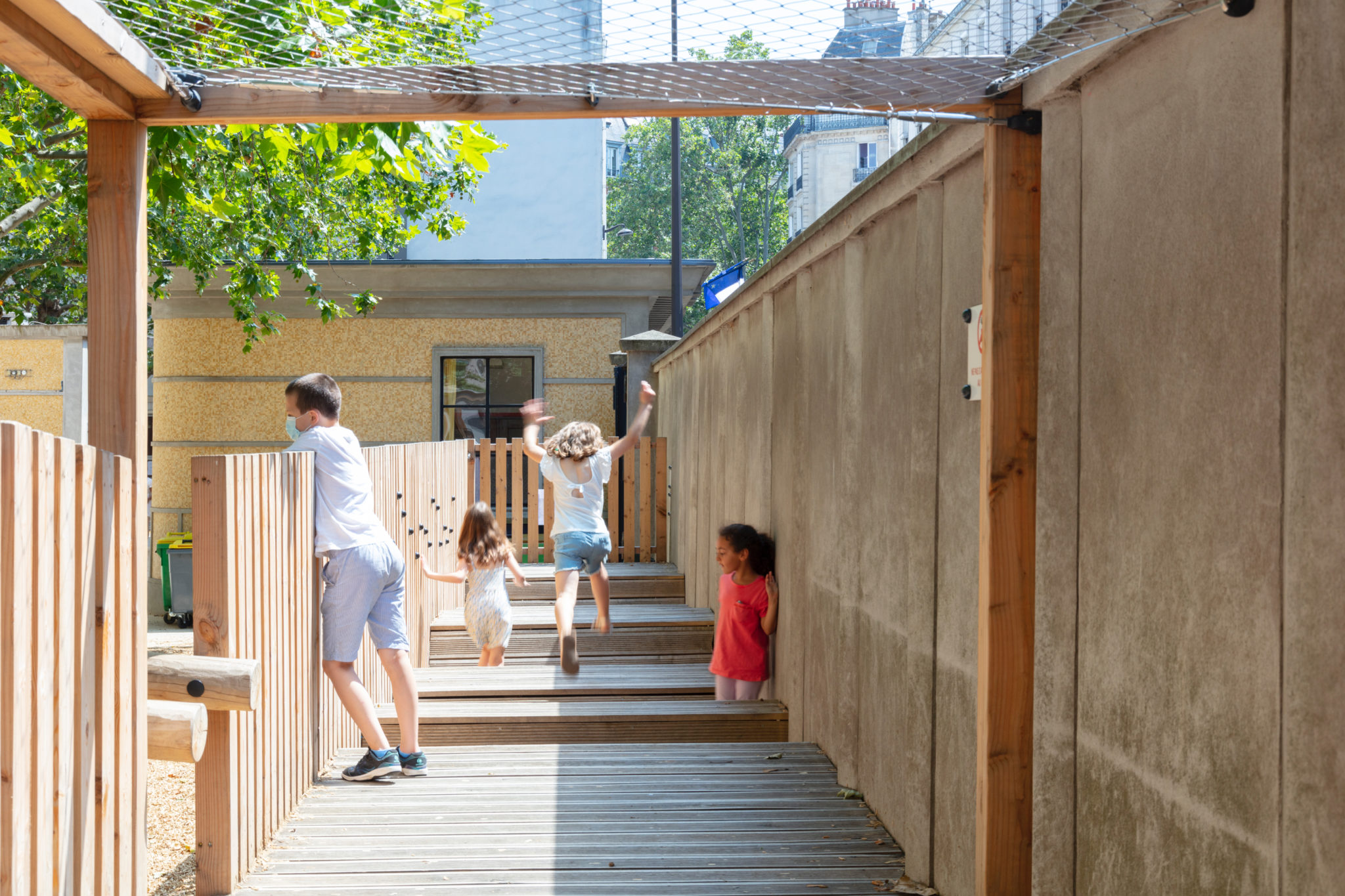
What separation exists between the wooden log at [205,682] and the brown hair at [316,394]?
177 centimetres

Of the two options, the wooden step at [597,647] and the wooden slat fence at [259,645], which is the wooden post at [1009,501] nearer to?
the wooden slat fence at [259,645]

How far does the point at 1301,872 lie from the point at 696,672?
21.6 feet

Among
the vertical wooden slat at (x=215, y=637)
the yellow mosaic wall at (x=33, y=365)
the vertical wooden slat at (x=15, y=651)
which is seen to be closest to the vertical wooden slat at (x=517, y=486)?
the vertical wooden slat at (x=215, y=637)

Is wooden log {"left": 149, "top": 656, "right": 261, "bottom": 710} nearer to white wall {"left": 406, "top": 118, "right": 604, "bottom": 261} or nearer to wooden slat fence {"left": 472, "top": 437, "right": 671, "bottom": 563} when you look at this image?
wooden slat fence {"left": 472, "top": 437, "right": 671, "bottom": 563}

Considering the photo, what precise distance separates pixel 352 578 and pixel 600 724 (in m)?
2.02

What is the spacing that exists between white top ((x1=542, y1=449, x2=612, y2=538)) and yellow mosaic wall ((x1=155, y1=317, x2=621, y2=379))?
22.3ft

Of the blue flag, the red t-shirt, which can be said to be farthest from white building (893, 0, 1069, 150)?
the blue flag

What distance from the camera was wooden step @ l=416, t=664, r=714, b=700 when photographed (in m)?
7.38

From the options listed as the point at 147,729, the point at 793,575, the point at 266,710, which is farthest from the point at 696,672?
the point at 147,729

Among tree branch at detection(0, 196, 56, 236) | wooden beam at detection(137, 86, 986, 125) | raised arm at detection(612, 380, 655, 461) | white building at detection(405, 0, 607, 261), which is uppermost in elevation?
white building at detection(405, 0, 607, 261)

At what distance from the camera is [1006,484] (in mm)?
3039

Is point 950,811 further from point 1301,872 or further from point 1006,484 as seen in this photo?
point 1301,872

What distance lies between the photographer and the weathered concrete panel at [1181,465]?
1.95 meters

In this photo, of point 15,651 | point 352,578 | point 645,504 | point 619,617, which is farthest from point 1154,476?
point 645,504
